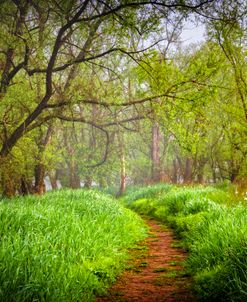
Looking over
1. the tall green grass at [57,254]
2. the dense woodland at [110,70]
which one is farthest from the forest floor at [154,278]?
the dense woodland at [110,70]

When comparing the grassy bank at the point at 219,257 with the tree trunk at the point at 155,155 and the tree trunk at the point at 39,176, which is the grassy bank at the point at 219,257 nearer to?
the tree trunk at the point at 39,176

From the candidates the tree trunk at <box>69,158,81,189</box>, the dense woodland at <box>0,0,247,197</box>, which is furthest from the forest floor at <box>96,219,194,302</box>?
the tree trunk at <box>69,158,81,189</box>

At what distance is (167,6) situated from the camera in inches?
335

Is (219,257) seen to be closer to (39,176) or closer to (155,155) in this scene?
(39,176)

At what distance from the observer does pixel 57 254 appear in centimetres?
535

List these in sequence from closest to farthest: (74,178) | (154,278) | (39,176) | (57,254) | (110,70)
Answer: (57,254) → (154,278) → (110,70) → (39,176) → (74,178)

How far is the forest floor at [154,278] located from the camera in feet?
17.0

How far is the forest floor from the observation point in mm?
5172

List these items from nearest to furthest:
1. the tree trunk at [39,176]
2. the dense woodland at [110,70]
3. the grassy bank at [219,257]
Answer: the grassy bank at [219,257]
the dense woodland at [110,70]
the tree trunk at [39,176]

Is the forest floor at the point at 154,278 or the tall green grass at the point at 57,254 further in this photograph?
the forest floor at the point at 154,278

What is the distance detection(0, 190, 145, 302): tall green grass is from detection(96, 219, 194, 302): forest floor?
0.75 feet

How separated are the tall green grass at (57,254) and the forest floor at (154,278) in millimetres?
228

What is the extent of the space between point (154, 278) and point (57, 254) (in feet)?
5.67

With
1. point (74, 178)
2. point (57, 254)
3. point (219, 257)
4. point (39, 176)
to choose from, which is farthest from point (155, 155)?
point (57, 254)
